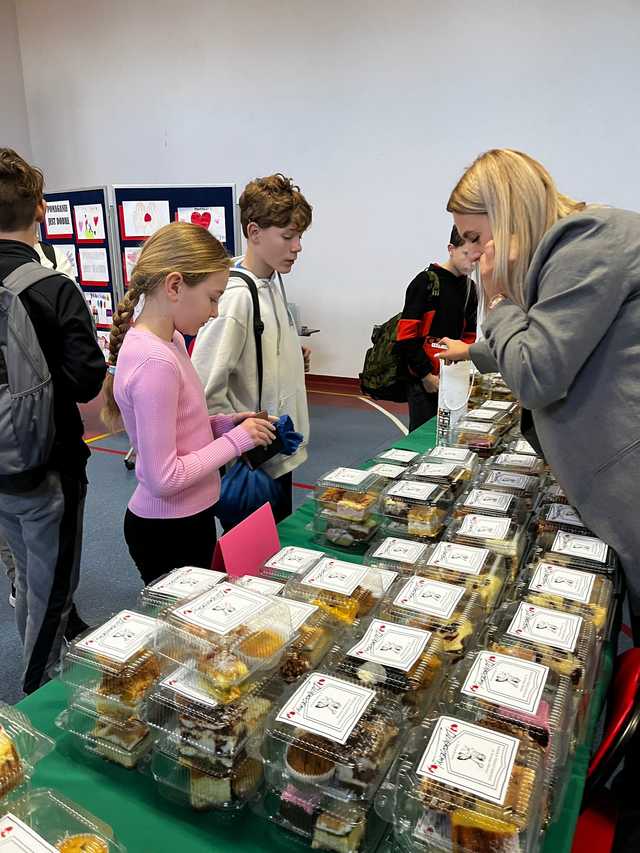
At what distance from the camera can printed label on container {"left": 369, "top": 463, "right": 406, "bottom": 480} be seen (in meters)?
1.67

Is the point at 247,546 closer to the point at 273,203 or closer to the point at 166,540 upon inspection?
the point at 166,540

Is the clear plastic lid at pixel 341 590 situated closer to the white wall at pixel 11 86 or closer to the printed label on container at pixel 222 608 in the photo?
the printed label on container at pixel 222 608

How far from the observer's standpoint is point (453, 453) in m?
1.79

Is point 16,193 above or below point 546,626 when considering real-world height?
above

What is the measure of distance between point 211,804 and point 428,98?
19.0 feet

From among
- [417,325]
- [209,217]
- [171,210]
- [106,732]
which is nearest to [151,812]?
[106,732]

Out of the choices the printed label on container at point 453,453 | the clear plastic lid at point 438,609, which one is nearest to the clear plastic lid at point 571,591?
the clear plastic lid at point 438,609

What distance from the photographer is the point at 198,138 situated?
21.4ft

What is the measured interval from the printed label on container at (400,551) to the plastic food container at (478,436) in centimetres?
69

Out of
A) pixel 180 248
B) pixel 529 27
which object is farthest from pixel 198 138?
pixel 180 248

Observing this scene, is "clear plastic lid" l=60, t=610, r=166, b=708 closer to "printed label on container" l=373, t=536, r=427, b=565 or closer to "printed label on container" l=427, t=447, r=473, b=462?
"printed label on container" l=373, t=536, r=427, b=565

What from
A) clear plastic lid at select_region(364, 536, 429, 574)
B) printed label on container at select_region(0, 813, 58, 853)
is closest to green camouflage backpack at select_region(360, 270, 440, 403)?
clear plastic lid at select_region(364, 536, 429, 574)

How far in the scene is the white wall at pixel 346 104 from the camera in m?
4.81

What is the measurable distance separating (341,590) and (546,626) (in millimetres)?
346
